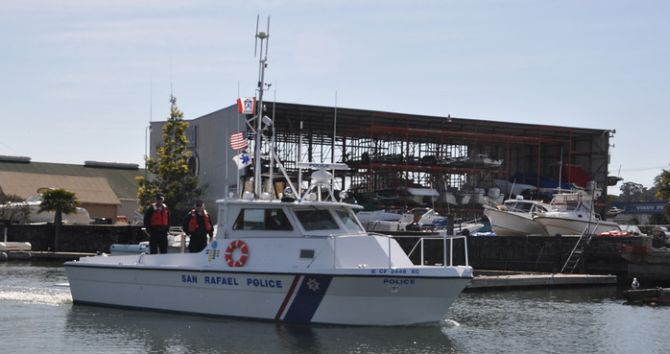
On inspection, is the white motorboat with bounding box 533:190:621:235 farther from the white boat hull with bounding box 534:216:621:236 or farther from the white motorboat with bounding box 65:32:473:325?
the white motorboat with bounding box 65:32:473:325

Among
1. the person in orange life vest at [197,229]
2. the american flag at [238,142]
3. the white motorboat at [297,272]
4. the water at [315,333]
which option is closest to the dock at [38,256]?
the water at [315,333]

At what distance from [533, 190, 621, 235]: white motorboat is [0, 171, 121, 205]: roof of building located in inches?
1216

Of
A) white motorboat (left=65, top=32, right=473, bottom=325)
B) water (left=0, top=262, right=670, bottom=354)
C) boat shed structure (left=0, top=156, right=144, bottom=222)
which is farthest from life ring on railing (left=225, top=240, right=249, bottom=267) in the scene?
boat shed structure (left=0, top=156, right=144, bottom=222)

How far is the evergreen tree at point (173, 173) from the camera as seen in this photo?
46.5 metres

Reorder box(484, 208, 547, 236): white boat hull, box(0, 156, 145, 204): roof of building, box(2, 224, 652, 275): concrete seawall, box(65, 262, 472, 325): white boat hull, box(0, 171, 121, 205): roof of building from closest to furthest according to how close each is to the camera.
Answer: box(65, 262, 472, 325): white boat hull → box(2, 224, 652, 275): concrete seawall → box(484, 208, 547, 236): white boat hull → box(0, 171, 121, 205): roof of building → box(0, 156, 145, 204): roof of building

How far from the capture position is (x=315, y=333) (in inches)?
683

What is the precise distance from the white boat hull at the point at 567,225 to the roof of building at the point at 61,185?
102 feet

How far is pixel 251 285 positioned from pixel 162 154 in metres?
30.0

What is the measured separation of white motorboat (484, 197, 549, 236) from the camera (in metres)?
41.1

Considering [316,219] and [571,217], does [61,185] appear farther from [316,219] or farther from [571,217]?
[316,219]

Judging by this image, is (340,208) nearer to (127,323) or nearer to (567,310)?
(127,323)

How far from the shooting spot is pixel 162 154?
46969 mm

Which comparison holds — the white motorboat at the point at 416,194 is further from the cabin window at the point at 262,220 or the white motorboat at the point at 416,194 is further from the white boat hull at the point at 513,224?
the cabin window at the point at 262,220

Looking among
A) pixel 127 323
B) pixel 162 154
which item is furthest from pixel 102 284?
pixel 162 154
